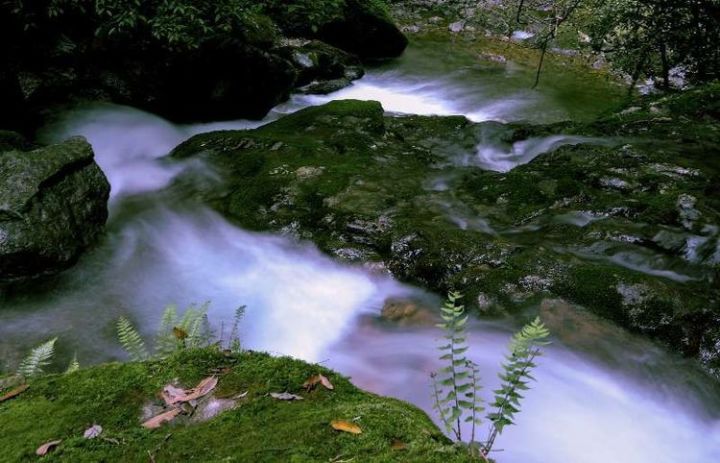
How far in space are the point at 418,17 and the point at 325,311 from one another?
968 inches

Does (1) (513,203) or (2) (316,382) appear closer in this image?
(2) (316,382)

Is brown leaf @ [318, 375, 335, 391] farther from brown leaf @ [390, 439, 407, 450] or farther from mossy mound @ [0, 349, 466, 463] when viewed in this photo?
brown leaf @ [390, 439, 407, 450]

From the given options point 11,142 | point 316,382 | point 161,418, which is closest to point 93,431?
point 161,418

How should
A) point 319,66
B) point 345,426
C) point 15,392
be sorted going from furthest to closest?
point 319,66, point 15,392, point 345,426

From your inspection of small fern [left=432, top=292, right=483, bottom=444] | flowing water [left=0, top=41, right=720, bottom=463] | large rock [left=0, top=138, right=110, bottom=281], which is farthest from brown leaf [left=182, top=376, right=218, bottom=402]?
large rock [left=0, top=138, right=110, bottom=281]

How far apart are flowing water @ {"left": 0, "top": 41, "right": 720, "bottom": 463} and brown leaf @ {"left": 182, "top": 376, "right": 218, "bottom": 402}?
2397mm

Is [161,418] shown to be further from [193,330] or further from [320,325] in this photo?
[320,325]

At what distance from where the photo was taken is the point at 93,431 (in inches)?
99.0

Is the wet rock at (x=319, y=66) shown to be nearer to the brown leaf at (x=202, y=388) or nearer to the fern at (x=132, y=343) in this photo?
the fern at (x=132, y=343)

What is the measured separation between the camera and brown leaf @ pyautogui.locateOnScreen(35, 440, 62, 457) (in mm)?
2377

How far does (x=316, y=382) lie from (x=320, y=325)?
11.0 ft

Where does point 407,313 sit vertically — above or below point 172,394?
below

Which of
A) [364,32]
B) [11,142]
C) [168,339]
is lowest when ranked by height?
[168,339]

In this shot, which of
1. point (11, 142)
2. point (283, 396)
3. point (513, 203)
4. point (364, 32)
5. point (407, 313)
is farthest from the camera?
point (364, 32)
